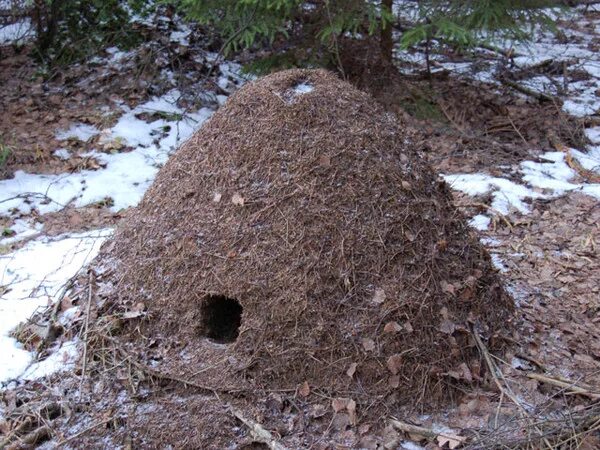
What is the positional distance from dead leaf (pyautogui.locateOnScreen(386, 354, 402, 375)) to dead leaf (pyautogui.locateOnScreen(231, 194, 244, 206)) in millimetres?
1243

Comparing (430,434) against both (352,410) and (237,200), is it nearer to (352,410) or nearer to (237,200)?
(352,410)

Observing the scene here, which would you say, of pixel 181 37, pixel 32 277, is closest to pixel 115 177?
pixel 32 277

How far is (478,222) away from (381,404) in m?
2.64

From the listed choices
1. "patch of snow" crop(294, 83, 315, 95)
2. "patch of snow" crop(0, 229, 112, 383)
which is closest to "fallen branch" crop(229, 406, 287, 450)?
"patch of snow" crop(0, 229, 112, 383)

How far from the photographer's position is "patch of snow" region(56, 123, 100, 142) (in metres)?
7.17

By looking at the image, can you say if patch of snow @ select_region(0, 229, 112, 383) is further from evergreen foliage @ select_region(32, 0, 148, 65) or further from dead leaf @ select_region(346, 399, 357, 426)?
evergreen foliage @ select_region(32, 0, 148, 65)

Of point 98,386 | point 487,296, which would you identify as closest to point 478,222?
point 487,296

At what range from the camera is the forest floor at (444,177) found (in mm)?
3711

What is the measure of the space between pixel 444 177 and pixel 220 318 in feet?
9.97

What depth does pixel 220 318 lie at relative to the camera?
13.7 feet

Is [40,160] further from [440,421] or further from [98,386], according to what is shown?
[440,421]

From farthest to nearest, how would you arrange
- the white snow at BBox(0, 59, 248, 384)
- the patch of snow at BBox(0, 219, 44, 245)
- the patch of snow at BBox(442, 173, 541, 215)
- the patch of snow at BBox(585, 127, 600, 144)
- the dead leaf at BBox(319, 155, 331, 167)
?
the patch of snow at BBox(585, 127, 600, 144)
the patch of snow at BBox(442, 173, 541, 215)
the patch of snow at BBox(0, 219, 44, 245)
the white snow at BBox(0, 59, 248, 384)
the dead leaf at BBox(319, 155, 331, 167)

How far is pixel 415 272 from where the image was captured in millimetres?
3832

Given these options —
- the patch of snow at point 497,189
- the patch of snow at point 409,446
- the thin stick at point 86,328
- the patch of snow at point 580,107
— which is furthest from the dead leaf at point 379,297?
the patch of snow at point 580,107
